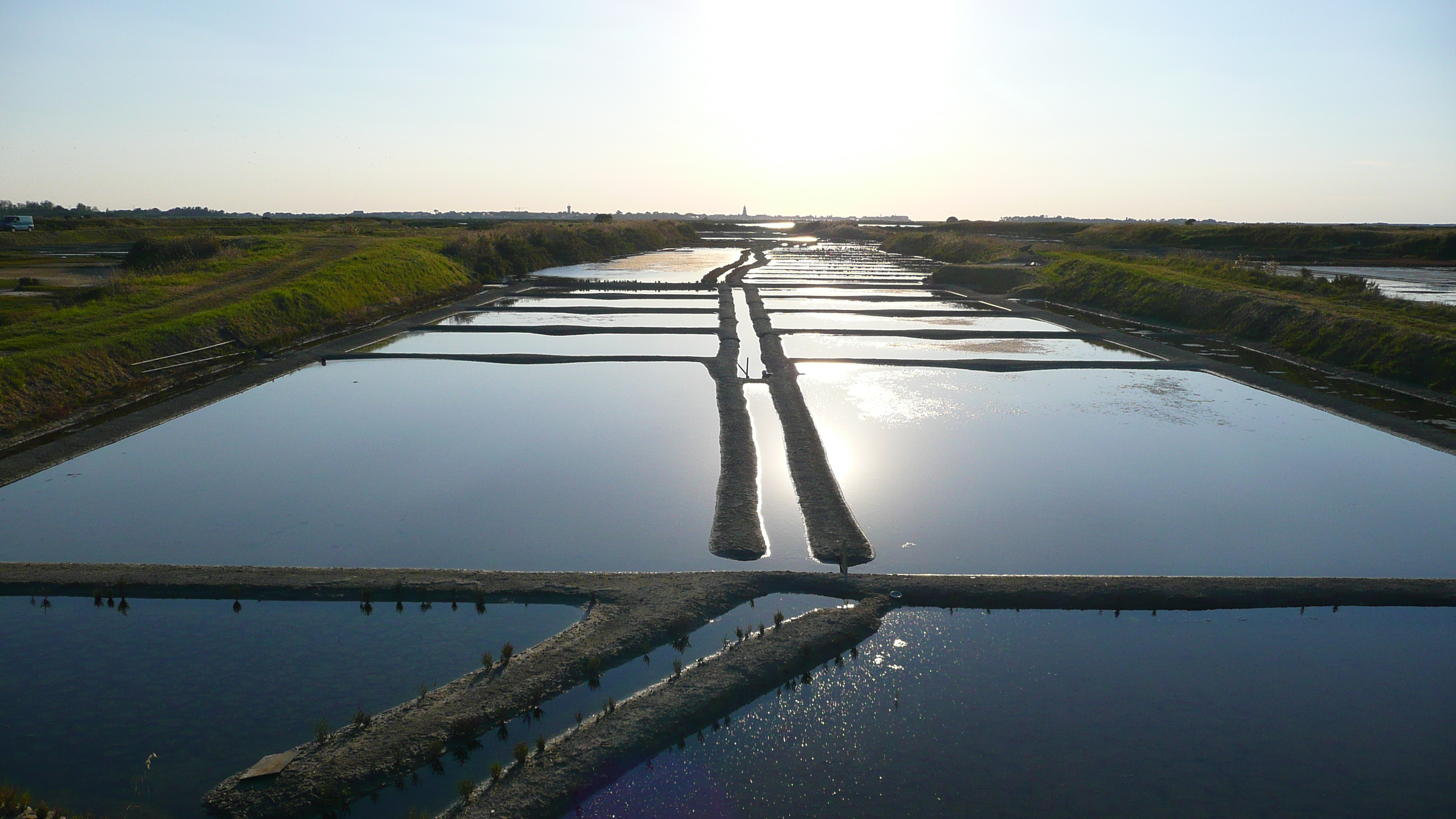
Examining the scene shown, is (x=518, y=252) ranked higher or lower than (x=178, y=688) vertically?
higher

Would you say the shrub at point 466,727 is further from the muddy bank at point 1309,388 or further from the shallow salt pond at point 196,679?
the muddy bank at point 1309,388

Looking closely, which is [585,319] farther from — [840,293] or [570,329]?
[840,293]

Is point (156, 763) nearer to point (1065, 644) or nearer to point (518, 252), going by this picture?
point (1065, 644)

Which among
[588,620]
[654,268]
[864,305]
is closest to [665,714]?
[588,620]

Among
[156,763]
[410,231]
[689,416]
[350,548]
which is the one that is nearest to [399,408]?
[689,416]

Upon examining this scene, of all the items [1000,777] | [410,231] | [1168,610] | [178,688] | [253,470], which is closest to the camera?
[1000,777]

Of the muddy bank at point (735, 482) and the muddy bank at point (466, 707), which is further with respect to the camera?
the muddy bank at point (735, 482)

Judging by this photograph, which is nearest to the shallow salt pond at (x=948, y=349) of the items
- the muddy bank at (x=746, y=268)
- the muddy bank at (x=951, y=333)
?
the muddy bank at (x=951, y=333)

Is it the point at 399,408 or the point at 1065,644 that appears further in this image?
the point at 399,408
